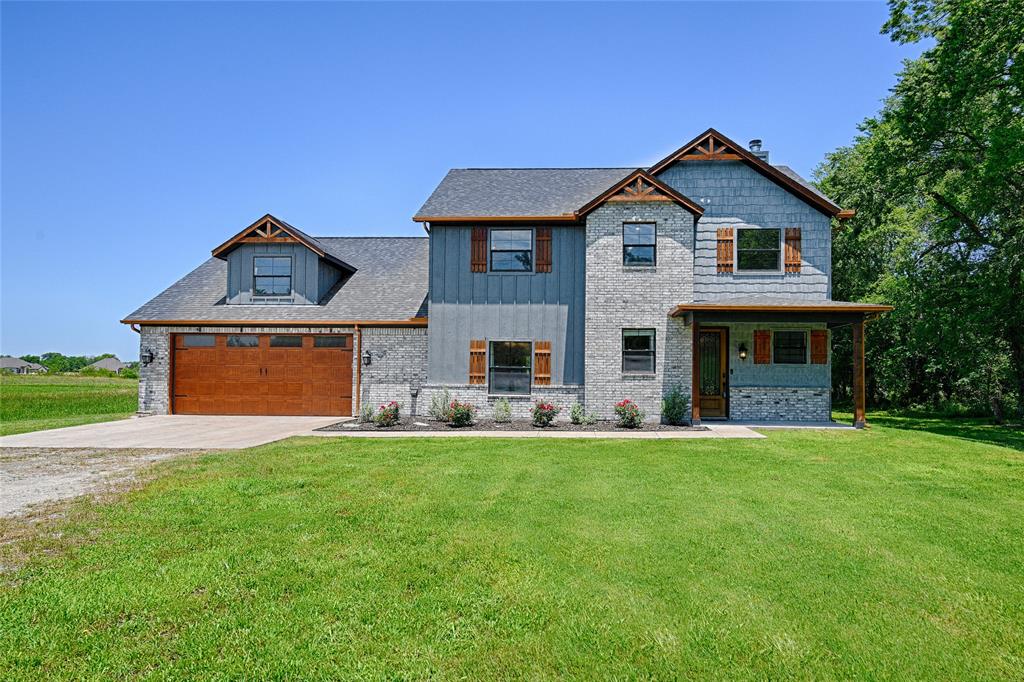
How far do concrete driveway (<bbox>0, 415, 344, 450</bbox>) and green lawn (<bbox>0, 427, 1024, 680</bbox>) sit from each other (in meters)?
4.08

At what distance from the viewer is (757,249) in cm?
1520

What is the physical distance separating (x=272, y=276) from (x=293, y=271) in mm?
755

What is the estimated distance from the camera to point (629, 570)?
13.8 feet

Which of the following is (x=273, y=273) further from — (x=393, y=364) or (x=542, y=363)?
(x=542, y=363)

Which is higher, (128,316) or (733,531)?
(128,316)

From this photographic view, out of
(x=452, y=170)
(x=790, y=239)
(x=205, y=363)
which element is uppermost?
(x=452, y=170)

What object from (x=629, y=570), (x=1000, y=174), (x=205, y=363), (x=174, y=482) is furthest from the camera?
(x=205, y=363)

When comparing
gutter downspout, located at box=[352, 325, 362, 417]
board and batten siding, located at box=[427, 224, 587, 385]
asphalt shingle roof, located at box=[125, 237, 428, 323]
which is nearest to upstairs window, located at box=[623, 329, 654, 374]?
board and batten siding, located at box=[427, 224, 587, 385]

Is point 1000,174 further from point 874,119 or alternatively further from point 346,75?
point 346,75

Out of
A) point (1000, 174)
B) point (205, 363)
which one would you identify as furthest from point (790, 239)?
point (205, 363)

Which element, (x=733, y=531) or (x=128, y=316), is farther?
(x=128, y=316)

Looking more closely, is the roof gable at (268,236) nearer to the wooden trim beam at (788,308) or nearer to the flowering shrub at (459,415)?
the flowering shrub at (459,415)

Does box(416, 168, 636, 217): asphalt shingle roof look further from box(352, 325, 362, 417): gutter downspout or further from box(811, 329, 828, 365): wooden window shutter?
box(811, 329, 828, 365): wooden window shutter

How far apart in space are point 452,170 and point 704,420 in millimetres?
11739
